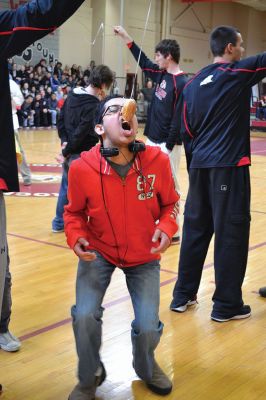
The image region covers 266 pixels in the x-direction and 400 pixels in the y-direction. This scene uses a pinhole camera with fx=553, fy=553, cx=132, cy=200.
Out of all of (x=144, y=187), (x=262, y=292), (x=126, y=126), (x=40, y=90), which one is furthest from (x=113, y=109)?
(x=40, y=90)

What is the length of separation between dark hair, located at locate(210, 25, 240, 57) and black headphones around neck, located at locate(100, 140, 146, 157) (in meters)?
1.24

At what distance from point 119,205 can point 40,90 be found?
54.5ft

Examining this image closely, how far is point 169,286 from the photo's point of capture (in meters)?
3.99

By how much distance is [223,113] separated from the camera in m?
3.26

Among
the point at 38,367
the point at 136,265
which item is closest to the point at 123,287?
the point at 38,367

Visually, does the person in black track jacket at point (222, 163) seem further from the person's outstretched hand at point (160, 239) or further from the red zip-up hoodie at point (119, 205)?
the person's outstretched hand at point (160, 239)

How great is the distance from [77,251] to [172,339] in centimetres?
110

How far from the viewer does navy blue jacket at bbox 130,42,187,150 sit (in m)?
4.77

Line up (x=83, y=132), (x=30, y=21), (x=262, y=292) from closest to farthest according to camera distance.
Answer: (x=30, y=21) < (x=262, y=292) < (x=83, y=132)

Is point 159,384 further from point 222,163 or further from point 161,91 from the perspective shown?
point 161,91

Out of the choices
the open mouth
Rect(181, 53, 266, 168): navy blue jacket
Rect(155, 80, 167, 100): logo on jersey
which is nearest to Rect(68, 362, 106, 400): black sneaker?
the open mouth

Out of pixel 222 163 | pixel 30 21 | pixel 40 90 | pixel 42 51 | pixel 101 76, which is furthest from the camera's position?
pixel 42 51

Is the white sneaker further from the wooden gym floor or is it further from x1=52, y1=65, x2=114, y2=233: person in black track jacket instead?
x1=52, y1=65, x2=114, y2=233: person in black track jacket

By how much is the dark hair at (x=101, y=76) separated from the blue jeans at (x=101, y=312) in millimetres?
2634
